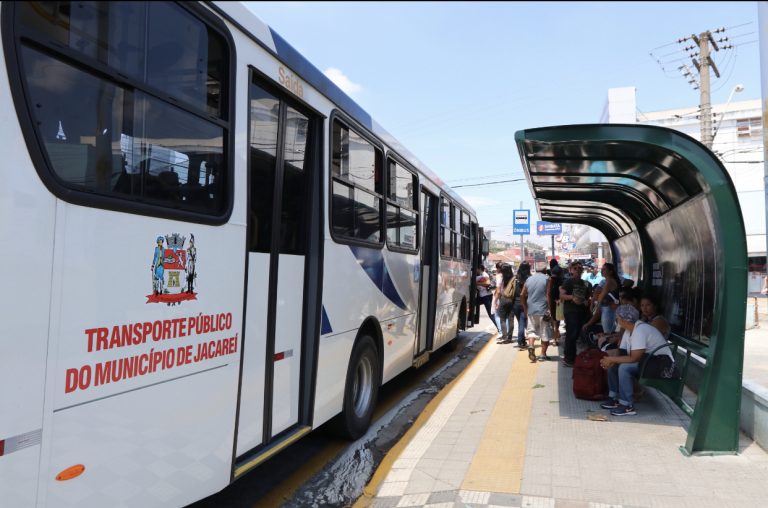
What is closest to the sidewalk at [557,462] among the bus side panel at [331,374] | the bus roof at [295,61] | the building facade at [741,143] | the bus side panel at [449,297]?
the bus side panel at [331,374]

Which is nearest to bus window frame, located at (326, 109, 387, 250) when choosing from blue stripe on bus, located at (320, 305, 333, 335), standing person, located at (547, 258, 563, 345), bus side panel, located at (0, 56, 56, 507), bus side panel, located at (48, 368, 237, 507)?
blue stripe on bus, located at (320, 305, 333, 335)

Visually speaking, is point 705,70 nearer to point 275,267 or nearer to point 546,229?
point 546,229

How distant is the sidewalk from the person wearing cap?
0.63 ft

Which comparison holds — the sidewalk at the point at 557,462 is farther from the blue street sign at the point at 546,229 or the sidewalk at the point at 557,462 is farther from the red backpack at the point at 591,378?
the blue street sign at the point at 546,229

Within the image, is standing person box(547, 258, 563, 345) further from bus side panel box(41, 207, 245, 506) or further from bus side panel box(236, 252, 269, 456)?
bus side panel box(41, 207, 245, 506)

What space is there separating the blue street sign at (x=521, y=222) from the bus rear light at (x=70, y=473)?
28.9m

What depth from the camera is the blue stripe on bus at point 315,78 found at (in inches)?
157

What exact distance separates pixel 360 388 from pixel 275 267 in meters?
2.25

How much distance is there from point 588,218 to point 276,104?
866 cm

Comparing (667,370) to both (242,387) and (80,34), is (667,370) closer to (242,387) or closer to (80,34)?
(242,387)

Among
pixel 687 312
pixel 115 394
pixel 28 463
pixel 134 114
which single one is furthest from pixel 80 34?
pixel 687 312

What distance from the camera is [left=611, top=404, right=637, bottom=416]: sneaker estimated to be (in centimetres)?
582

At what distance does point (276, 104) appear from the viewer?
3.98 meters

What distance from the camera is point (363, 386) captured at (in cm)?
572
